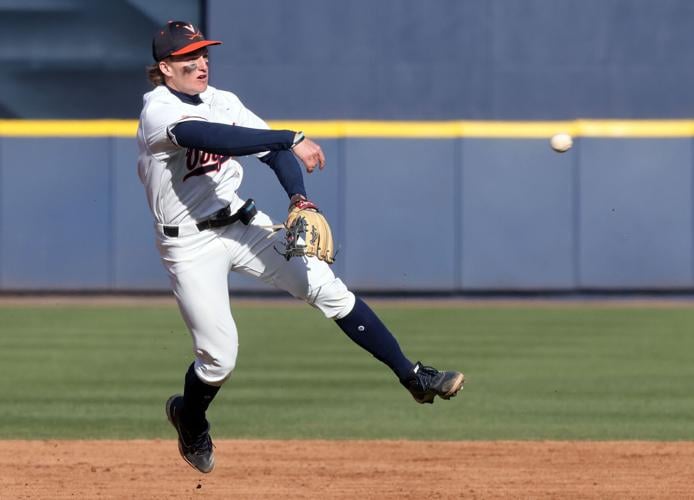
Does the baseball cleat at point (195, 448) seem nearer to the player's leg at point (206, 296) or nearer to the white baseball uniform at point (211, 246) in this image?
the player's leg at point (206, 296)

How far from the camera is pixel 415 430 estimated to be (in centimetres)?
873

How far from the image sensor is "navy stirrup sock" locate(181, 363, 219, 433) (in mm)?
6465

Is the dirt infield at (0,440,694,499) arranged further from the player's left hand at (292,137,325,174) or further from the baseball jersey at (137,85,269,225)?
the player's left hand at (292,137,325,174)

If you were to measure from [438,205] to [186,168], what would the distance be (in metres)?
10.0

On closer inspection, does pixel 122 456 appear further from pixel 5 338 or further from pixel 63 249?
pixel 63 249

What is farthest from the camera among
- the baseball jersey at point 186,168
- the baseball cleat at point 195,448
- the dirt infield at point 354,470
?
the dirt infield at point 354,470

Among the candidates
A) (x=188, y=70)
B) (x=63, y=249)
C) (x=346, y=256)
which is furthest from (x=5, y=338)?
(x=188, y=70)

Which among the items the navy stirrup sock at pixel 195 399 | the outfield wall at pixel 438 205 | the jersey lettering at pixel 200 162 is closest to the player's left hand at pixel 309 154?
the jersey lettering at pixel 200 162

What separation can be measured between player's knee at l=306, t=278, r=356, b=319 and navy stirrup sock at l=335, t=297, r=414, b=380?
0.03 meters

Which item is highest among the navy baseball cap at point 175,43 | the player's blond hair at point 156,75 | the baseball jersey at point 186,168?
the navy baseball cap at point 175,43

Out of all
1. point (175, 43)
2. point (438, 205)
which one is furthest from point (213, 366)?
point (438, 205)

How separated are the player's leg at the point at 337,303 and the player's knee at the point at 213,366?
389 millimetres

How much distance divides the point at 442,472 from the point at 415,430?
4.63ft

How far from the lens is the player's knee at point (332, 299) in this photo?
6.09 m
